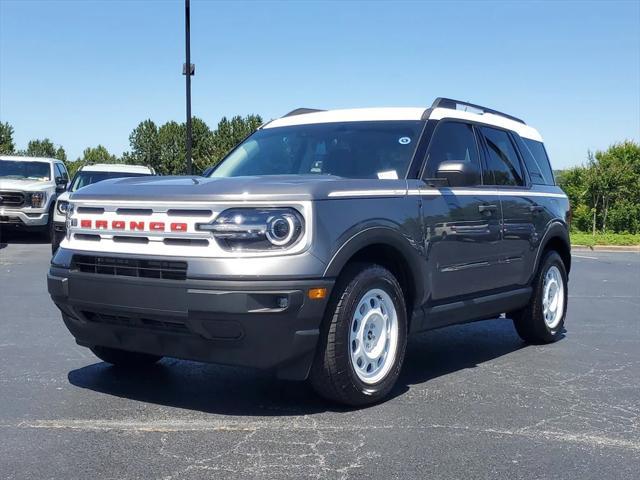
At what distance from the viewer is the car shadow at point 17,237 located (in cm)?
1872

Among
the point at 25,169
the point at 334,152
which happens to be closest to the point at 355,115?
the point at 334,152

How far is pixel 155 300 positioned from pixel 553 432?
234cm

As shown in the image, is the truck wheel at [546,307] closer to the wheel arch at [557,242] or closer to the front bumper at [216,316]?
the wheel arch at [557,242]

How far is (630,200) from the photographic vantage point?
29.2m

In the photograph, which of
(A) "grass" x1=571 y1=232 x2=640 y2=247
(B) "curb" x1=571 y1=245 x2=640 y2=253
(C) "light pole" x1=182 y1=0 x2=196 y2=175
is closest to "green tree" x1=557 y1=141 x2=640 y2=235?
(A) "grass" x1=571 y1=232 x2=640 y2=247

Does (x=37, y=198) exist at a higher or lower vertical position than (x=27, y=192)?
lower

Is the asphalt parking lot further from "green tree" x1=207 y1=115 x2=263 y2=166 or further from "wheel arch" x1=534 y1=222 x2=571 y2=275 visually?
"green tree" x1=207 y1=115 x2=263 y2=166

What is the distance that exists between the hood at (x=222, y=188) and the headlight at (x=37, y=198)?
535 inches

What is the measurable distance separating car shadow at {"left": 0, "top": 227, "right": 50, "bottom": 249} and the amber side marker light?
14.7m

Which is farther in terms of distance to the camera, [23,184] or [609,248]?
[609,248]

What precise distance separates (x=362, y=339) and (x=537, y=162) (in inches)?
139

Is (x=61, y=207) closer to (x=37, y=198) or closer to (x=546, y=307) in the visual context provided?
(x=37, y=198)

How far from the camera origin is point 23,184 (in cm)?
1775

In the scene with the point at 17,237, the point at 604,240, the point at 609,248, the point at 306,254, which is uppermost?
the point at 306,254
